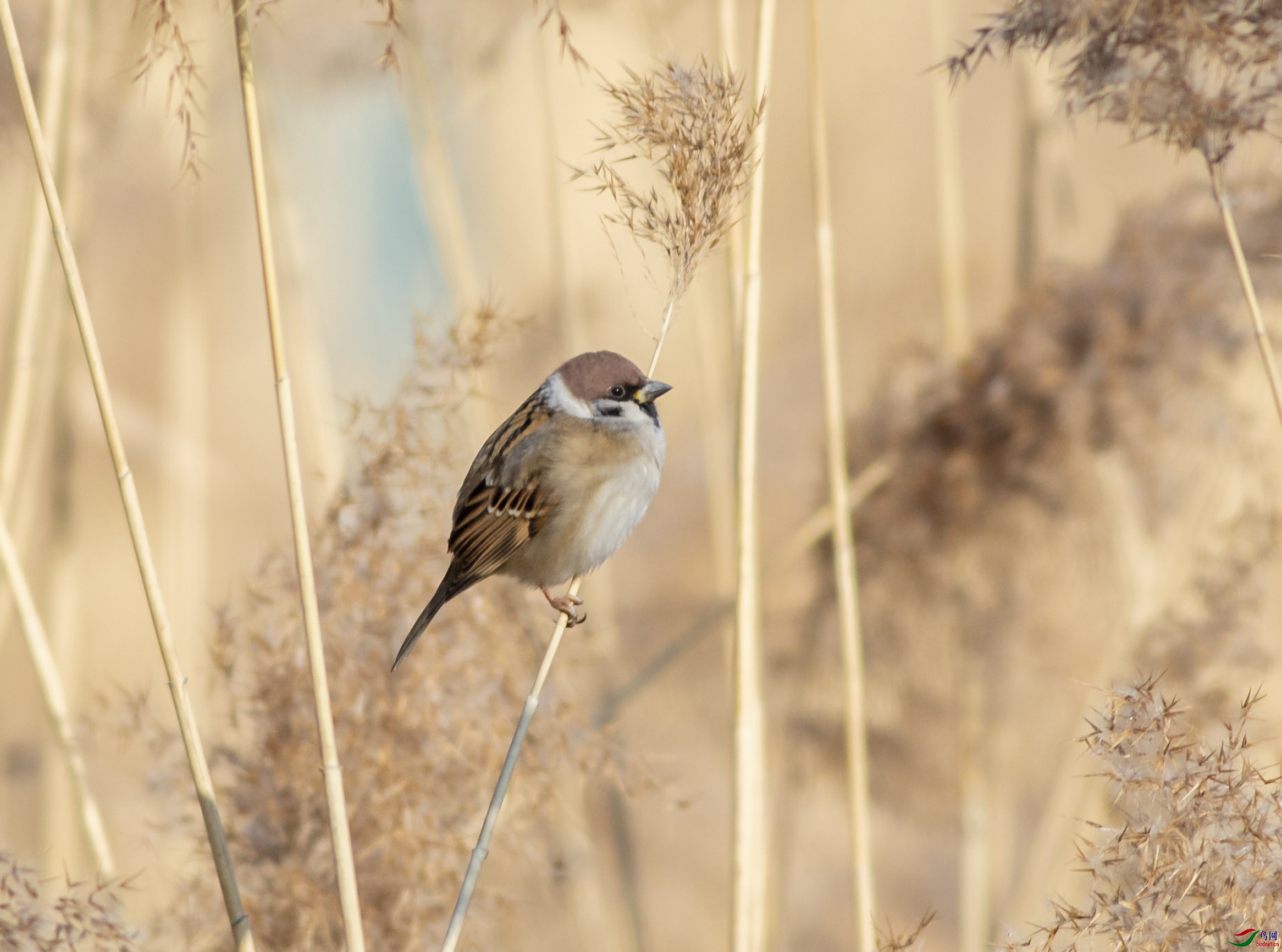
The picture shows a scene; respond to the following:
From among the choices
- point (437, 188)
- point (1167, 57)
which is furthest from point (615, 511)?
point (437, 188)

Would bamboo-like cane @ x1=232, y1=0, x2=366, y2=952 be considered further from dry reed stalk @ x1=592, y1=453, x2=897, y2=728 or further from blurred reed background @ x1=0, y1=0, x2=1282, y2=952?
dry reed stalk @ x1=592, y1=453, x2=897, y2=728

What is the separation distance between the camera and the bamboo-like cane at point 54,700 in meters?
1.38

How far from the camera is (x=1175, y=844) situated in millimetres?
1072

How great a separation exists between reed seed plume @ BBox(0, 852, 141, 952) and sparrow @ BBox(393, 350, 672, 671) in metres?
0.61

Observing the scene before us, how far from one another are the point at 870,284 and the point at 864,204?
Result: 56 centimetres

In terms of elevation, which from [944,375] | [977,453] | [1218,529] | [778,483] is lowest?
[778,483]

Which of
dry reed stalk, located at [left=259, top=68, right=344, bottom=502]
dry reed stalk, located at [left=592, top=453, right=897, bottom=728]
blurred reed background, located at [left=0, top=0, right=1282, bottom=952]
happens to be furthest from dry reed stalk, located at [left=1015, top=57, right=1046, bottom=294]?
dry reed stalk, located at [left=259, top=68, right=344, bottom=502]

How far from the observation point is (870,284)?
4160 mm

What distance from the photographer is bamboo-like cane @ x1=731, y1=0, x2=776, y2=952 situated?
137 centimetres

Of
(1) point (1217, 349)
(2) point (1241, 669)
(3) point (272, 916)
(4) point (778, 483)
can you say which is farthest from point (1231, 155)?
(4) point (778, 483)

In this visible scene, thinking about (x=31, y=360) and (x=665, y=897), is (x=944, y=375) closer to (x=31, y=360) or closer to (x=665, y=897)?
(x=31, y=360)

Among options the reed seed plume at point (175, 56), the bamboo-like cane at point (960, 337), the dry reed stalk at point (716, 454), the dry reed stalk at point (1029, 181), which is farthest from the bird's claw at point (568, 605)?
the dry reed stalk at point (1029, 181)

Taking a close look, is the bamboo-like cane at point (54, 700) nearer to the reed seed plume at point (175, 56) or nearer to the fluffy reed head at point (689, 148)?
the reed seed plume at point (175, 56)

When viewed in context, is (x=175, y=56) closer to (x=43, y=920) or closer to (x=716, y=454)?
(x=43, y=920)
